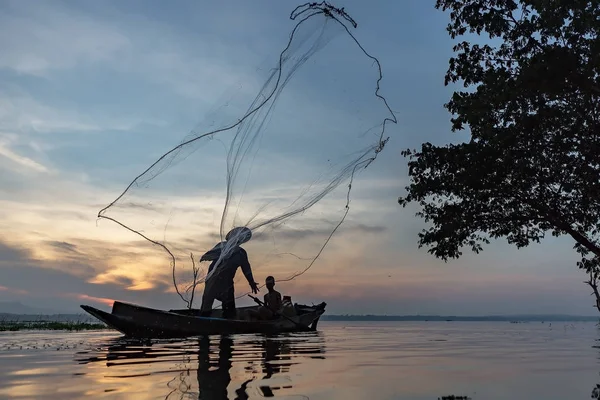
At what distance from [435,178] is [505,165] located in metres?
3.09

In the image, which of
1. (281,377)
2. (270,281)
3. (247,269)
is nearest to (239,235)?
(247,269)

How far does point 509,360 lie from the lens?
14734 millimetres

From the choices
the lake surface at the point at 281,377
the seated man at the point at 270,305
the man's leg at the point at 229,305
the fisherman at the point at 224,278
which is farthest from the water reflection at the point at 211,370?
the seated man at the point at 270,305

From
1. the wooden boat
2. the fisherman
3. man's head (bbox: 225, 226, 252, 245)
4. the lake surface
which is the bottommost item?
the lake surface

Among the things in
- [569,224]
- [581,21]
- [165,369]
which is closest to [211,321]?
[165,369]

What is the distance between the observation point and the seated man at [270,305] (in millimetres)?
28141

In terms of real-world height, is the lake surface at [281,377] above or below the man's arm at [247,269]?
below

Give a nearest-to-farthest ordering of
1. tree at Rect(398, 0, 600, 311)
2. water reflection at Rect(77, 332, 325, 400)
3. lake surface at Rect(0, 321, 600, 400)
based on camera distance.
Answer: water reflection at Rect(77, 332, 325, 400) < lake surface at Rect(0, 321, 600, 400) < tree at Rect(398, 0, 600, 311)

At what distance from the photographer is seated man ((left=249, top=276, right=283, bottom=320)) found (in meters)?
28.1

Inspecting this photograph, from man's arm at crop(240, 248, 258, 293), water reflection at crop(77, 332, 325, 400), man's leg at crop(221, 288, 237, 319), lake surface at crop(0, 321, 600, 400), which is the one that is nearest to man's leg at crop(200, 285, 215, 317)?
man's leg at crop(221, 288, 237, 319)

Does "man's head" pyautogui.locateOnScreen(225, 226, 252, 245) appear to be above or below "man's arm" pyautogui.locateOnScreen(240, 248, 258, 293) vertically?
above

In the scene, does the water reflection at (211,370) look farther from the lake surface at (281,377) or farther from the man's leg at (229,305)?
the man's leg at (229,305)

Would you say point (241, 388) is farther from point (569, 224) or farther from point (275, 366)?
point (569, 224)

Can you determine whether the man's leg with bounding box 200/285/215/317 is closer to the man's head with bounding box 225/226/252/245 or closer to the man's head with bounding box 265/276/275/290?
the man's head with bounding box 265/276/275/290
